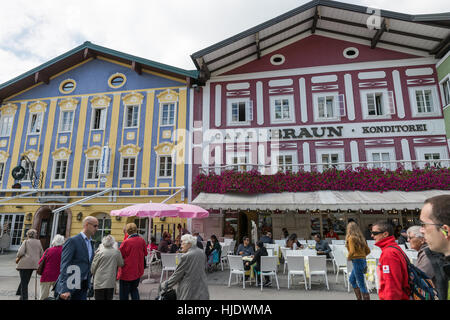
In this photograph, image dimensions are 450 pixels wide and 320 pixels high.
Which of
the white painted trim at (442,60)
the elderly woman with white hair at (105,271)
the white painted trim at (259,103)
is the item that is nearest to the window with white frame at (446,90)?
the white painted trim at (442,60)

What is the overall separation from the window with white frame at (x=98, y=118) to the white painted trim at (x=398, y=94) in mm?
15663

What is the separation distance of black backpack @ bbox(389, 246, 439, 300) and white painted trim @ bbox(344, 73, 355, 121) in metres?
13.1

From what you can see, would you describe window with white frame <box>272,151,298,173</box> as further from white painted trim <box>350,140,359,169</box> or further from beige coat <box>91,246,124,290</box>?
beige coat <box>91,246,124,290</box>

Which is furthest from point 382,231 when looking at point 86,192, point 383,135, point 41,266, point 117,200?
point 86,192

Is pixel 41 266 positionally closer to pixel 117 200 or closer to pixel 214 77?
pixel 117 200

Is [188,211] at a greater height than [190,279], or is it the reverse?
[188,211]

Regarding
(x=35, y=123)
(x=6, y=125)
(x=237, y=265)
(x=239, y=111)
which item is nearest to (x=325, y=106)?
(x=239, y=111)

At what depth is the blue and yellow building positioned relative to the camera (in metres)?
15.3

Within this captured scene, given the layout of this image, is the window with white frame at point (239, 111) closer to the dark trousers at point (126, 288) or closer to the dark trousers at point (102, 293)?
the dark trousers at point (126, 288)

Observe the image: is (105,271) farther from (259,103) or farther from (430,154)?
(430,154)

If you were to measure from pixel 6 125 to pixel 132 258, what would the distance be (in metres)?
17.9

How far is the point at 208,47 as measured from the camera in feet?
47.5

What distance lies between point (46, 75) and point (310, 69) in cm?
1584

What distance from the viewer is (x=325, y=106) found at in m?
14.7
